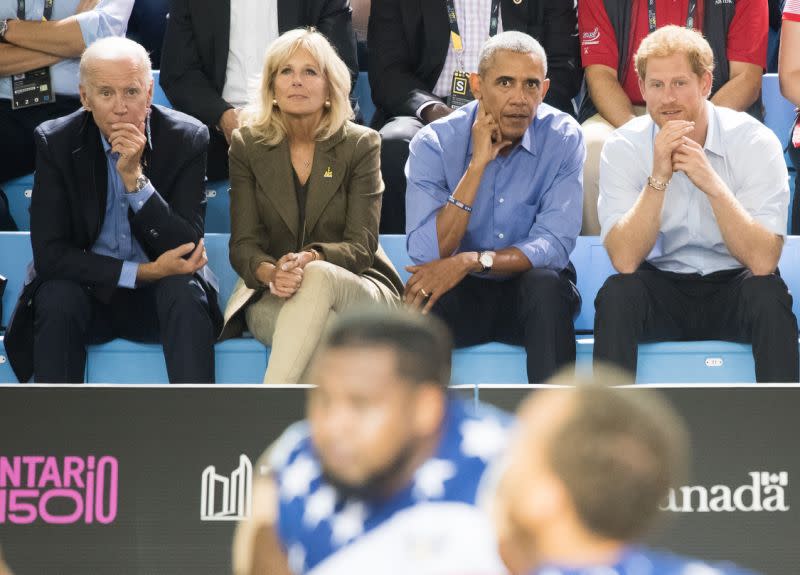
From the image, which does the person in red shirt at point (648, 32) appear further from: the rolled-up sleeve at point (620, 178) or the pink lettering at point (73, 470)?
the pink lettering at point (73, 470)

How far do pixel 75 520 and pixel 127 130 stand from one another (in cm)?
162

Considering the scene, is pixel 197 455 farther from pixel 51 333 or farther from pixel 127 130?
pixel 127 130

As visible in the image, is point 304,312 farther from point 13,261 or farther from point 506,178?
point 13,261

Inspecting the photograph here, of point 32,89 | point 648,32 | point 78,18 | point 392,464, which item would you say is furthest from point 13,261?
point 392,464

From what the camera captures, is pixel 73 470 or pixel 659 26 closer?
pixel 73 470

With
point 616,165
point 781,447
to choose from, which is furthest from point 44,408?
Answer: point 616,165

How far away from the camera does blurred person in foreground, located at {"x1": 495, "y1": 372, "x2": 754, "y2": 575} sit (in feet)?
5.24

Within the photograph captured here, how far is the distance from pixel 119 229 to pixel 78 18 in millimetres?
1035

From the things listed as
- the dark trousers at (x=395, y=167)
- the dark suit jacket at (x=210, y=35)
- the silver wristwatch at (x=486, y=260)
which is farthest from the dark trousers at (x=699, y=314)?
the dark suit jacket at (x=210, y=35)

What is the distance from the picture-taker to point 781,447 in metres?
2.40

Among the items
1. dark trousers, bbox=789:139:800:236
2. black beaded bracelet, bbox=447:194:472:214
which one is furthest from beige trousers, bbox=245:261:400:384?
dark trousers, bbox=789:139:800:236

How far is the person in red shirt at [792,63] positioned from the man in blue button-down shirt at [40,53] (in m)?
2.36

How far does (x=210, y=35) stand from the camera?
4543 mm

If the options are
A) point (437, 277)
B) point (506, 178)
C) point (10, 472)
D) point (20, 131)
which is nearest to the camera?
point (10, 472)
